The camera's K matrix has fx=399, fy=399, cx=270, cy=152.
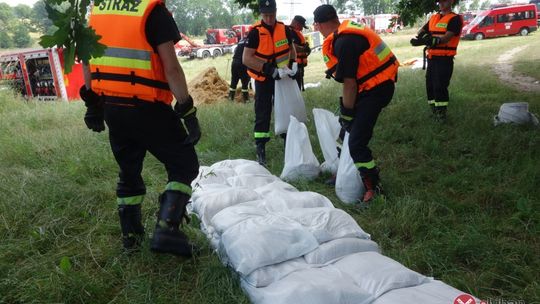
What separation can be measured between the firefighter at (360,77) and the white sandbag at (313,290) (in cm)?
139

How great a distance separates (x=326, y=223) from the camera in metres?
2.21

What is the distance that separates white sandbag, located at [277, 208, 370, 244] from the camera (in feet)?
7.00

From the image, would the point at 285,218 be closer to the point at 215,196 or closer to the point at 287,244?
the point at 287,244

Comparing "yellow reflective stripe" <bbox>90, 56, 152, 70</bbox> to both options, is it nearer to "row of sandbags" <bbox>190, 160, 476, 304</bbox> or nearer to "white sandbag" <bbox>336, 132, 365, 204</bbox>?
"row of sandbags" <bbox>190, 160, 476, 304</bbox>

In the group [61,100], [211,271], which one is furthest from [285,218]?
[61,100]

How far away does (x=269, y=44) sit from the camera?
410 cm

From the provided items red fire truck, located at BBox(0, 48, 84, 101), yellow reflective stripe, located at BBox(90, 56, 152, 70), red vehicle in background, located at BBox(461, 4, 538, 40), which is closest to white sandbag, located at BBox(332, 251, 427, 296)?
yellow reflective stripe, located at BBox(90, 56, 152, 70)

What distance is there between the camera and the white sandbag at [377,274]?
1.67 metres

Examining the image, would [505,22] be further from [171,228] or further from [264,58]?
[171,228]

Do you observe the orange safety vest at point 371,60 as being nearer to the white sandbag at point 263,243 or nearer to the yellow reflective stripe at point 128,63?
the white sandbag at point 263,243

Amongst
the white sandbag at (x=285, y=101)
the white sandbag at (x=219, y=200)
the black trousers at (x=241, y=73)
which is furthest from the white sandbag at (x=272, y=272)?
the black trousers at (x=241, y=73)

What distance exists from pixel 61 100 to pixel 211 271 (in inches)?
328

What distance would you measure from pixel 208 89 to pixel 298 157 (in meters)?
5.52

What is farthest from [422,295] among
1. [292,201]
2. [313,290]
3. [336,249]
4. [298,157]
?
[298,157]
